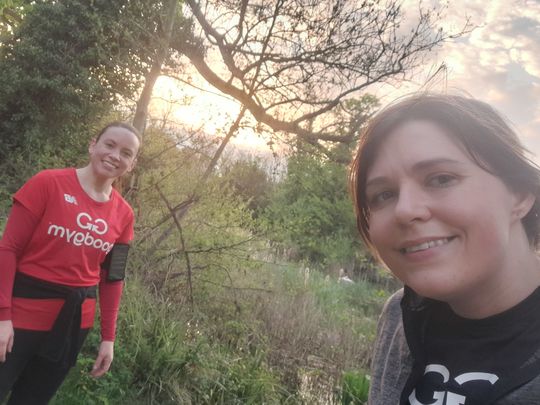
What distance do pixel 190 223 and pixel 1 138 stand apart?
22.2 feet

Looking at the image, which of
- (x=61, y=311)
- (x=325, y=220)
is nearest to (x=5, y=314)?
(x=61, y=311)

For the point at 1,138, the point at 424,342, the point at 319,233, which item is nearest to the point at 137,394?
the point at 424,342

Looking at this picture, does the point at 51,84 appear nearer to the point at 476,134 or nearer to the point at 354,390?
the point at 354,390

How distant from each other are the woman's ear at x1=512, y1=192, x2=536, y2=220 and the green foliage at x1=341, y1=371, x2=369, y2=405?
11.6 feet

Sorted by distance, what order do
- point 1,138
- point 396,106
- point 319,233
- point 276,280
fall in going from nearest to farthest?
point 396,106
point 276,280
point 1,138
point 319,233

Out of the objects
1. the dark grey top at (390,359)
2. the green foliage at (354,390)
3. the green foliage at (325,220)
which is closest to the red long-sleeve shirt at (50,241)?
the dark grey top at (390,359)

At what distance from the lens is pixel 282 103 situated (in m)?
6.25

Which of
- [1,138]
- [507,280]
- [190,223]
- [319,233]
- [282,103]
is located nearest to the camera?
[507,280]

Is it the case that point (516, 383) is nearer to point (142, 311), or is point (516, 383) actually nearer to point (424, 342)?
point (424, 342)

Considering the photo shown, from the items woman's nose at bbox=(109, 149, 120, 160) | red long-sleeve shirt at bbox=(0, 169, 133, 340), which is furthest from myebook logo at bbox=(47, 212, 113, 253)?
woman's nose at bbox=(109, 149, 120, 160)

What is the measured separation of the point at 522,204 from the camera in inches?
43.3

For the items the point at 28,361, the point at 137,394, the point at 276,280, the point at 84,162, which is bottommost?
the point at 137,394

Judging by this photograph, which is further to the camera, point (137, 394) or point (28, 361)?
point (137, 394)

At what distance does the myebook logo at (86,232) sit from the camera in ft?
6.83
